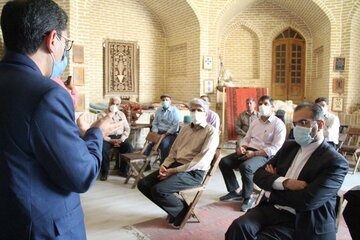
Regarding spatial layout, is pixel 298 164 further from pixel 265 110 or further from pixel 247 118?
pixel 247 118

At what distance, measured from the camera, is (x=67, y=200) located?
1.31 m

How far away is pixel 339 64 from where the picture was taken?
9.45 metres

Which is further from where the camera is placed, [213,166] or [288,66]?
[288,66]

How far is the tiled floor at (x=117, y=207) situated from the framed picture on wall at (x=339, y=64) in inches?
191

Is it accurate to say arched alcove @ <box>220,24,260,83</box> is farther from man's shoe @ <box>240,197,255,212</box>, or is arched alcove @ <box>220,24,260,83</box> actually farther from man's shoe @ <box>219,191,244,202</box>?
man's shoe @ <box>240,197,255,212</box>

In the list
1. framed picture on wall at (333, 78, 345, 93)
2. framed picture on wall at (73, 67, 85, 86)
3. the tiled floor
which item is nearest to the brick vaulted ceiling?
framed picture on wall at (333, 78, 345, 93)

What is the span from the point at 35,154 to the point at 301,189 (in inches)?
75.2

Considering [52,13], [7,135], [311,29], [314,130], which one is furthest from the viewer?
[311,29]

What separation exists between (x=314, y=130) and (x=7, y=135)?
7.12 ft

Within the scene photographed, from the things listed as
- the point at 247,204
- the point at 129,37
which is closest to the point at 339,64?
the point at 129,37

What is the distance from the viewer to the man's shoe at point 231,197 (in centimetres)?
459

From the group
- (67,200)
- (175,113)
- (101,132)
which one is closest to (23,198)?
(67,200)

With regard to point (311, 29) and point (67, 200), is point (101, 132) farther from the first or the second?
point (311, 29)

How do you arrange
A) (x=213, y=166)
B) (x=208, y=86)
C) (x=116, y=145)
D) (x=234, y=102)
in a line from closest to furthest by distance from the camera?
(x=213, y=166), (x=116, y=145), (x=234, y=102), (x=208, y=86)
